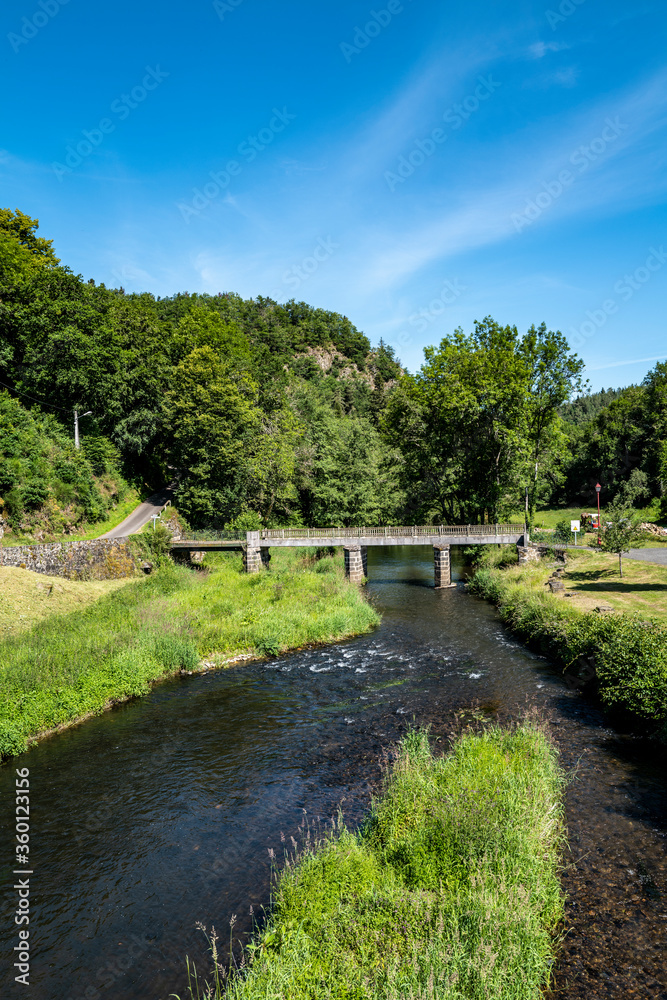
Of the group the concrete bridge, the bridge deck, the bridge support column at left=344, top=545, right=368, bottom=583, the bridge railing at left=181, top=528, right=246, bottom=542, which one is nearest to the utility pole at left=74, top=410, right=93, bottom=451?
the bridge railing at left=181, top=528, right=246, bottom=542

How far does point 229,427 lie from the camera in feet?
163

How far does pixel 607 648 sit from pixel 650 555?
76.4 ft

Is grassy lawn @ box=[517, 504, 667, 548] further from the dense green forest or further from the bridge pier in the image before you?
the bridge pier

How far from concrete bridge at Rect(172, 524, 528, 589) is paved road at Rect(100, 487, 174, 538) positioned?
21.2 ft

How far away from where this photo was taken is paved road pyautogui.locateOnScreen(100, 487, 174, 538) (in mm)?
44250

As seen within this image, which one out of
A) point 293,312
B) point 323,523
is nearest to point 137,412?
point 323,523

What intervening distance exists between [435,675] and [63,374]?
43.0 meters

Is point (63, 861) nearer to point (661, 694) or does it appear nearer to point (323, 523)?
point (661, 694)

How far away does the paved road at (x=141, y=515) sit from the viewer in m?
44.2

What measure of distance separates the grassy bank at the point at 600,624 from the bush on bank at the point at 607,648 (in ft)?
0.07

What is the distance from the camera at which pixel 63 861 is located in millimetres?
10156

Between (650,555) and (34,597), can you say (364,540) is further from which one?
(34,597)

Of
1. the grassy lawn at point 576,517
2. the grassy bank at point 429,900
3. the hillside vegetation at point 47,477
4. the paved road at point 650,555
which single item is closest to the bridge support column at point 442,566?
the paved road at point 650,555

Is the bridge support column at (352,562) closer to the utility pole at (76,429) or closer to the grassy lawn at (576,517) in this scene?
the grassy lawn at (576,517)
